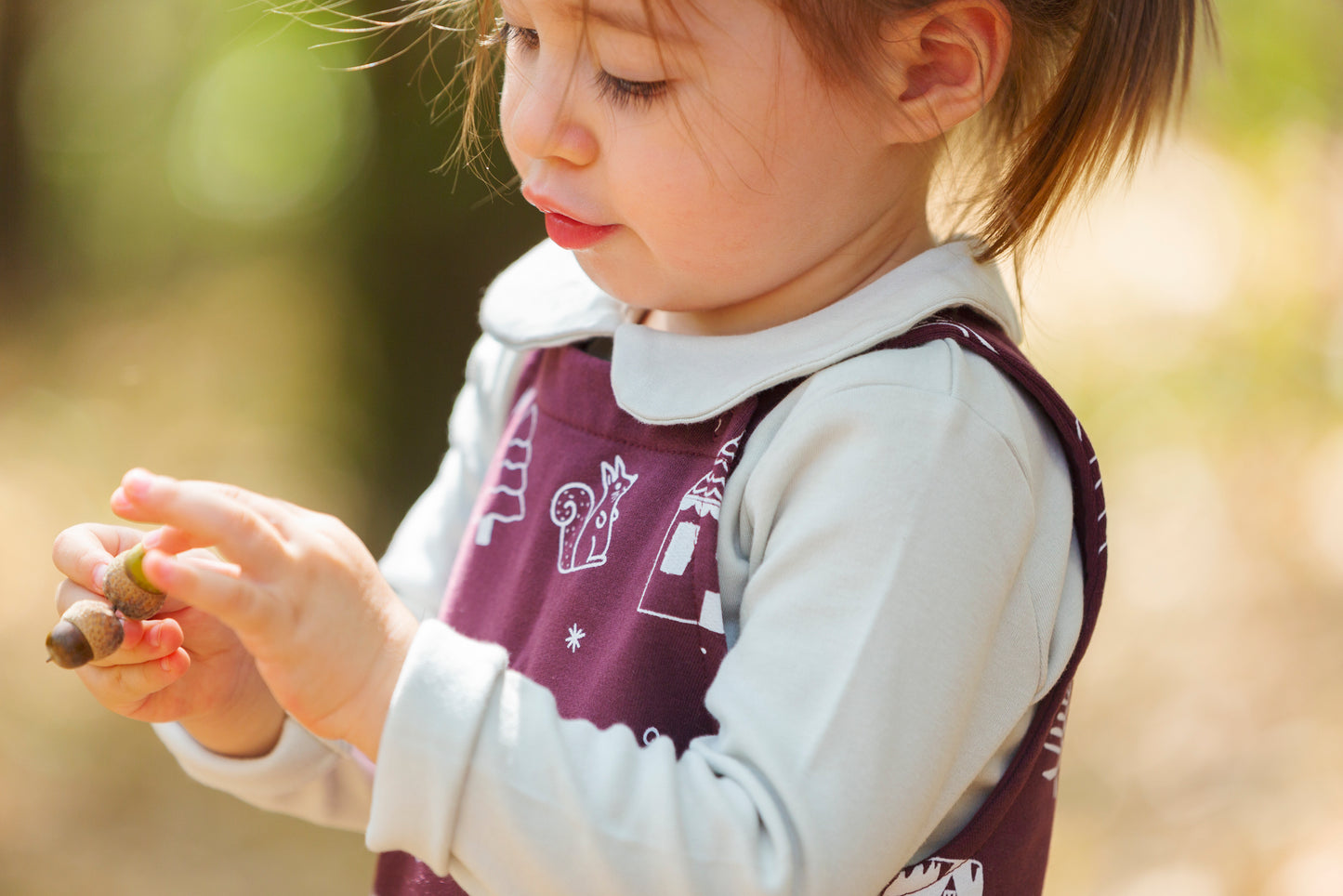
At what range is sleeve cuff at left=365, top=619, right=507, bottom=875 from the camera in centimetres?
51

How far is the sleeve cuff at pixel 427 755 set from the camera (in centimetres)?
51

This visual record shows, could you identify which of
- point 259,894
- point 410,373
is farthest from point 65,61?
point 259,894

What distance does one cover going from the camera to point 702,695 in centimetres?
60

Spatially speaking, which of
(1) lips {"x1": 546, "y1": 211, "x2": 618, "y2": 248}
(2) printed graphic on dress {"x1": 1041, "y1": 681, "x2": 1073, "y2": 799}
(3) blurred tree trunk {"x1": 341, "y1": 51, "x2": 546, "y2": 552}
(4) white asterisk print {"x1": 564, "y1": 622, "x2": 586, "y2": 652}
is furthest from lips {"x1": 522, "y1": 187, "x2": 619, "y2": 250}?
(3) blurred tree trunk {"x1": 341, "y1": 51, "x2": 546, "y2": 552}

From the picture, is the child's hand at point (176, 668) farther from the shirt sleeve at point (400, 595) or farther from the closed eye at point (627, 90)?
the closed eye at point (627, 90)

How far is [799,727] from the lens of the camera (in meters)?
0.50

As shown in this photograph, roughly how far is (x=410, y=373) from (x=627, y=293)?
117 cm

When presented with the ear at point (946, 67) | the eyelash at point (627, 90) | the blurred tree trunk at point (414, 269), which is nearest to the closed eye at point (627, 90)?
the eyelash at point (627, 90)

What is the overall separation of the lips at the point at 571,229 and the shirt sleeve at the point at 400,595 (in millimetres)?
232

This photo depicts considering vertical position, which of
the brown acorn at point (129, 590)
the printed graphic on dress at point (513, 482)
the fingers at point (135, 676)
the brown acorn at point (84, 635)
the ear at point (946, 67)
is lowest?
the fingers at point (135, 676)

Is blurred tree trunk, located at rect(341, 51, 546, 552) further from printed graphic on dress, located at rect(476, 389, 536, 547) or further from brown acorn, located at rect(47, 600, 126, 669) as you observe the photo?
brown acorn, located at rect(47, 600, 126, 669)

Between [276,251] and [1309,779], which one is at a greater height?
[1309,779]

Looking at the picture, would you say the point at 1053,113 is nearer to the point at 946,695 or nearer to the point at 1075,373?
the point at 946,695

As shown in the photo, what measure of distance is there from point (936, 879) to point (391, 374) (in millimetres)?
1355
